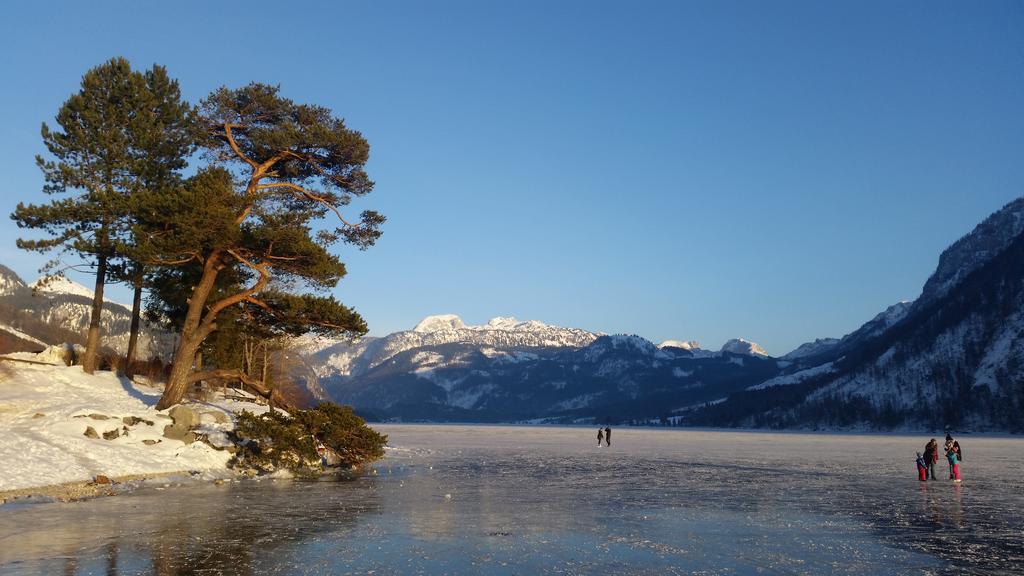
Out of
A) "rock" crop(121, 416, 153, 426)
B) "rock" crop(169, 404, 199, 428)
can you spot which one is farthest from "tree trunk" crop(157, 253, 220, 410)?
"rock" crop(121, 416, 153, 426)

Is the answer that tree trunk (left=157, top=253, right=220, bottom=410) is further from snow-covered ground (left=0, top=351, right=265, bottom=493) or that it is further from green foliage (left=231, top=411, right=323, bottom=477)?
green foliage (left=231, top=411, right=323, bottom=477)

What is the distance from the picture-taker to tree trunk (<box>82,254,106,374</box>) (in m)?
42.2

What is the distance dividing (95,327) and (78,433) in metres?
15.2

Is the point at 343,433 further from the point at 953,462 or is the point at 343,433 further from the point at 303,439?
the point at 953,462

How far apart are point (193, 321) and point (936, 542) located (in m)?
31.7

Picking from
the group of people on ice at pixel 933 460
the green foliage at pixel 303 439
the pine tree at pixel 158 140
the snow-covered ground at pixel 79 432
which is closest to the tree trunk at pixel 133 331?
the pine tree at pixel 158 140

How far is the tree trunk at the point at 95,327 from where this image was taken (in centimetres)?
4225

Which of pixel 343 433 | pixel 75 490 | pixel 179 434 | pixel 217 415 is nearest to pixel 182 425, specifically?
pixel 179 434

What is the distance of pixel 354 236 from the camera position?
125 feet

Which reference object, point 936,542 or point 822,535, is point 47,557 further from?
point 936,542

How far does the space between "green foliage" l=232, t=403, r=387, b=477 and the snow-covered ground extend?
4.80ft

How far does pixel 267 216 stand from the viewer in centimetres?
3431

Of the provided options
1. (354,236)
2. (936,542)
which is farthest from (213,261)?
(936,542)

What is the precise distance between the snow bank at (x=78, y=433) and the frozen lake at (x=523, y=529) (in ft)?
12.9
